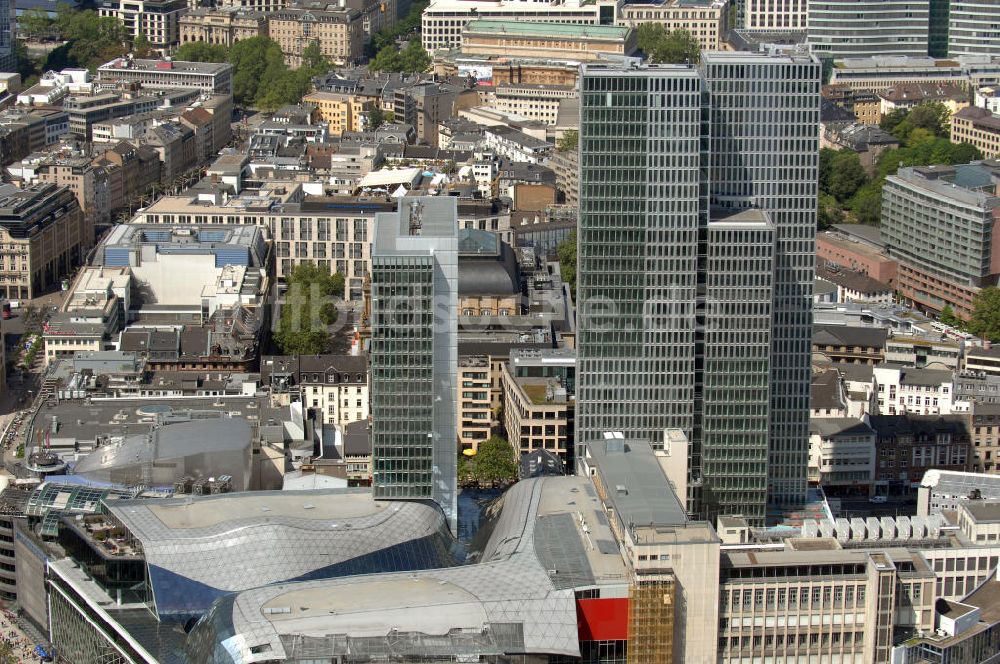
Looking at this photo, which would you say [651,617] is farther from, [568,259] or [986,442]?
[568,259]

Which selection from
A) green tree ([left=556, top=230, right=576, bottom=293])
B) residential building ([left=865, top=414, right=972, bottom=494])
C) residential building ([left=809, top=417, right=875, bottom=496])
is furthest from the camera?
green tree ([left=556, top=230, right=576, bottom=293])

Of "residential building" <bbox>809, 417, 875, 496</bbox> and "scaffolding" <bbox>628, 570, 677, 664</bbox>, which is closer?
"scaffolding" <bbox>628, 570, 677, 664</bbox>

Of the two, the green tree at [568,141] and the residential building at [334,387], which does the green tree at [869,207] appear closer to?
the green tree at [568,141]

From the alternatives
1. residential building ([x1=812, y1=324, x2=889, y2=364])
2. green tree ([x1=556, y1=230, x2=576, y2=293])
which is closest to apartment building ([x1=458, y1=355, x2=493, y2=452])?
residential building ([x1=812, y1=324, x2=889, y2=364])

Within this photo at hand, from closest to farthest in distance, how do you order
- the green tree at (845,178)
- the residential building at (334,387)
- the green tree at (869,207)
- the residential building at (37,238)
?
the residential building at (334,387) < the residential building at (37,238) < the green tree at (869,207) < the green tree at (845,178)

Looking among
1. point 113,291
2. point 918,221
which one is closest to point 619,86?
point 113,291

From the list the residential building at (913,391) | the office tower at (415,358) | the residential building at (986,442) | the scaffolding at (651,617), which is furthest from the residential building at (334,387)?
the scaffolding at (651,617)

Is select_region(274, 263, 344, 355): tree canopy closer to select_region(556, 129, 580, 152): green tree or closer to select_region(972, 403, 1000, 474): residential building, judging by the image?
select_region(556, 129, 580, 152): green tree

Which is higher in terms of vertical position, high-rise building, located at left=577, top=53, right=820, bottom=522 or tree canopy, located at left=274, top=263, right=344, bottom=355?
high-rise building, located at left=577, top=53, right=820, bottom=522
